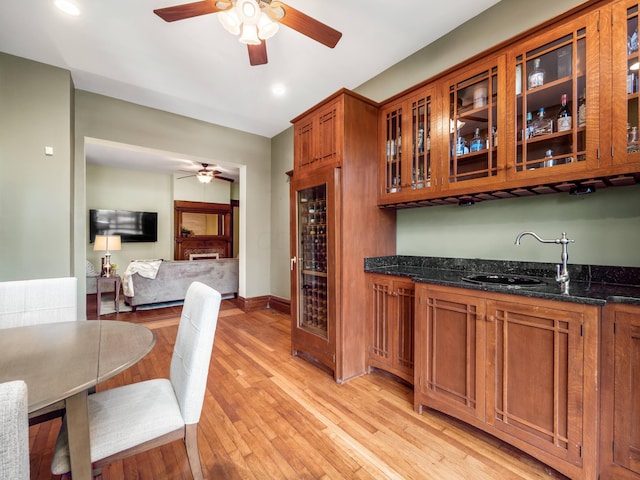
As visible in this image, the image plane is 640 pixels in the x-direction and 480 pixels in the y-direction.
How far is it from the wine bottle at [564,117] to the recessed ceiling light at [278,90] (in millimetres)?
2795

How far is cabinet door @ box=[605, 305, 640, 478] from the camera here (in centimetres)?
130

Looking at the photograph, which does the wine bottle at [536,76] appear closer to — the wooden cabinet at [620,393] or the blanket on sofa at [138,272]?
the wooden cabinet at [620,393]

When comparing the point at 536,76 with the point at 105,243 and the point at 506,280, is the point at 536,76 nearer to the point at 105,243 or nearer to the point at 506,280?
the point at 506,280

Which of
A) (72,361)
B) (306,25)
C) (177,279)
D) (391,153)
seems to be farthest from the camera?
(177,279)

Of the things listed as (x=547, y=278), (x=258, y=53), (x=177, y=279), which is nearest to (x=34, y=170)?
(x=177, y=279)

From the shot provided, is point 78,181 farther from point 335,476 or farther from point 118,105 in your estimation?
point 335,476

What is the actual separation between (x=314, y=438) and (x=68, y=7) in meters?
3.74

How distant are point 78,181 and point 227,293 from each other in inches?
120

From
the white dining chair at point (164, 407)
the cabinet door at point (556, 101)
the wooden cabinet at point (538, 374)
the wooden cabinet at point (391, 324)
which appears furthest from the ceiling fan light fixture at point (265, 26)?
the wooden cabinet at point (538, 374)

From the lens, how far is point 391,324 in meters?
2.43

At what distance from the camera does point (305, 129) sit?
2.85 meters

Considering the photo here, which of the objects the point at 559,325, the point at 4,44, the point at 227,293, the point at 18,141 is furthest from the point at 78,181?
the point at 559,325

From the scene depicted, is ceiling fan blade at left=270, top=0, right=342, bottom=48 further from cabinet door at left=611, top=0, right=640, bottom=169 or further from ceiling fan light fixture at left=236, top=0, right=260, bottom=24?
cabinet door at left=611, top=0, right=640, bottom=169

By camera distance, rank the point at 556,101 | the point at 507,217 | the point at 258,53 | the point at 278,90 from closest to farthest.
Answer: the point at 556,101 < the point at 507,217 < the point at 258,53 < the point at 278,90
